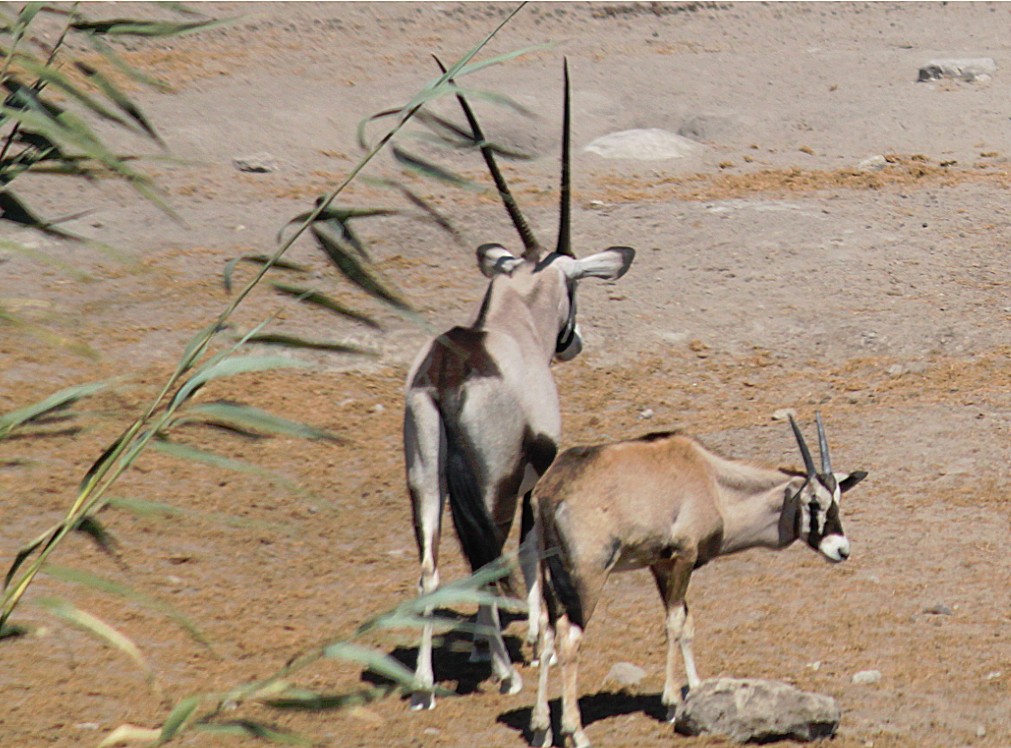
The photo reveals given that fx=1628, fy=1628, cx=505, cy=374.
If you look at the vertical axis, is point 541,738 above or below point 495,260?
below

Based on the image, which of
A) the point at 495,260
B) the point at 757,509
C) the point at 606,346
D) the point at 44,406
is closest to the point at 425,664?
the point at 757,509

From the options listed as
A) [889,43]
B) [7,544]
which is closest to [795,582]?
[7,544]

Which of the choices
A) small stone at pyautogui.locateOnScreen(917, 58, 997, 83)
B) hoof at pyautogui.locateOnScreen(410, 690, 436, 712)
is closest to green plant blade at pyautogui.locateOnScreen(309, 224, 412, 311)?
hoof at pyautogui.locateOnScreen(410, 690, 436, 712)

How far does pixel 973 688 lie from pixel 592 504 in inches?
75.2

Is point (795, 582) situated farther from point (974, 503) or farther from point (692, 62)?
point (692, 62)

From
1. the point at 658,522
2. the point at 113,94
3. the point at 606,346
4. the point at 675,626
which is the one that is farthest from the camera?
the point at 606,346

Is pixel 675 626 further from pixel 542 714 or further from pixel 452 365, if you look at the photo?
pixel 452 365

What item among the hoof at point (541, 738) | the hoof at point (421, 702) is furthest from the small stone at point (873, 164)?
the hoof at point (541, 738)

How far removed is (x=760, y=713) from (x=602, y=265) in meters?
2.65

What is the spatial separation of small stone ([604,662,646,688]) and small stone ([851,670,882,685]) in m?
0.89

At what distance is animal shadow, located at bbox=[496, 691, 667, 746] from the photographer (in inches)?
253

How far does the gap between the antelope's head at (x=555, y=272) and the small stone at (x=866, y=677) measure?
2.04 metres

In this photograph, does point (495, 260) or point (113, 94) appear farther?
point (495, 260)

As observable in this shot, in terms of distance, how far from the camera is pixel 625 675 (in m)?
6.87
